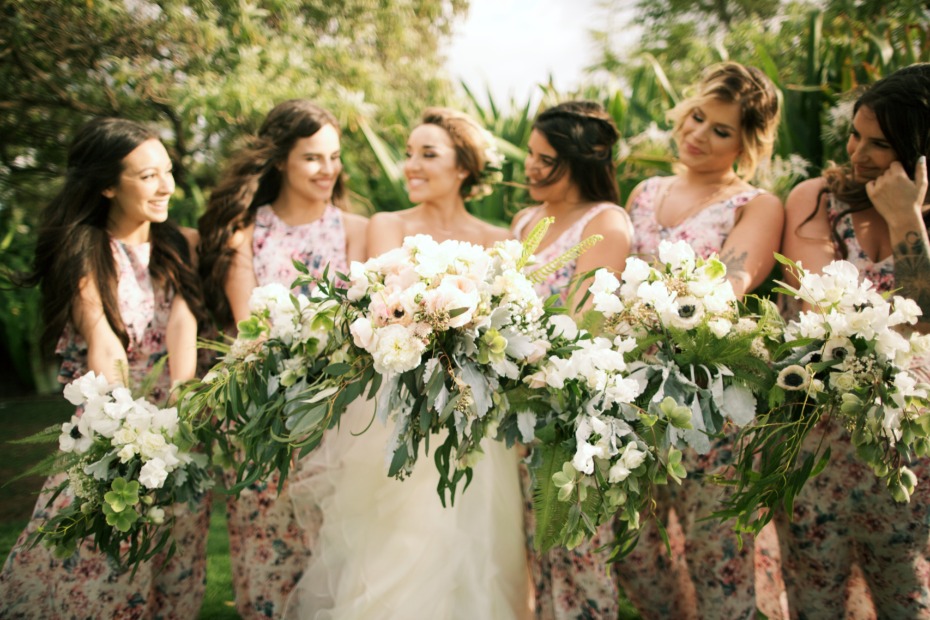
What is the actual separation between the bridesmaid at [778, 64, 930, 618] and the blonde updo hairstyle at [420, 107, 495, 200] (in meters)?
1.48

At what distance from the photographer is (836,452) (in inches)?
98.3

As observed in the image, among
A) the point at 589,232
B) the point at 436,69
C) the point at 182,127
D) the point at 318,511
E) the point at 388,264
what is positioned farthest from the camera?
the point at 436,69

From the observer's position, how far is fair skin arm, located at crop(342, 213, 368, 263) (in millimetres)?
3260

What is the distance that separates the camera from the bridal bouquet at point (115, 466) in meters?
2.01

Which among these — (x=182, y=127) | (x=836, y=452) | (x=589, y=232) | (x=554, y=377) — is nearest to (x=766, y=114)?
(x=589, y=232)

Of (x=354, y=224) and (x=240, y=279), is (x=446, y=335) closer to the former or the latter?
(x=240, y=279)

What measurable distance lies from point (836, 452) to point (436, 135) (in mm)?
2197

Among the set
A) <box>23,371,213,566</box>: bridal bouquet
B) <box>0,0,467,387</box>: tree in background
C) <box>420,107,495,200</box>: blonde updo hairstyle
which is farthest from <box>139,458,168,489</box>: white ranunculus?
<box>0,0,467,387</box>: tree in background

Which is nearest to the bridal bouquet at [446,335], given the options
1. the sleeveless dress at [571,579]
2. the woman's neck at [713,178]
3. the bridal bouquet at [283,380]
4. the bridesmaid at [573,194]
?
the bridal bouquet at [283,380]

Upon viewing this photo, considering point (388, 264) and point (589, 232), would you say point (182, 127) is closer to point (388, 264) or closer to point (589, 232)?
point (589, 232)

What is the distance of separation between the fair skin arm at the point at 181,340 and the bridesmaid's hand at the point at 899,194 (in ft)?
8.44

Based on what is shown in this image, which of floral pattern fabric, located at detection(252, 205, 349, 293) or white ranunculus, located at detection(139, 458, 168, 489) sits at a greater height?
floral pattern fabric, located at detection(252, 205, 349, 293)

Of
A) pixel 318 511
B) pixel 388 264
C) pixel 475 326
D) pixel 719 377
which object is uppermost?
pixel 388 264

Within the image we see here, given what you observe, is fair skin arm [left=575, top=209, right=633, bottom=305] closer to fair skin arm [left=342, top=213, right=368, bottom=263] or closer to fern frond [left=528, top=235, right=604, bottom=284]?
fern frond [left=528, top=235, right=604, bottom=284]
